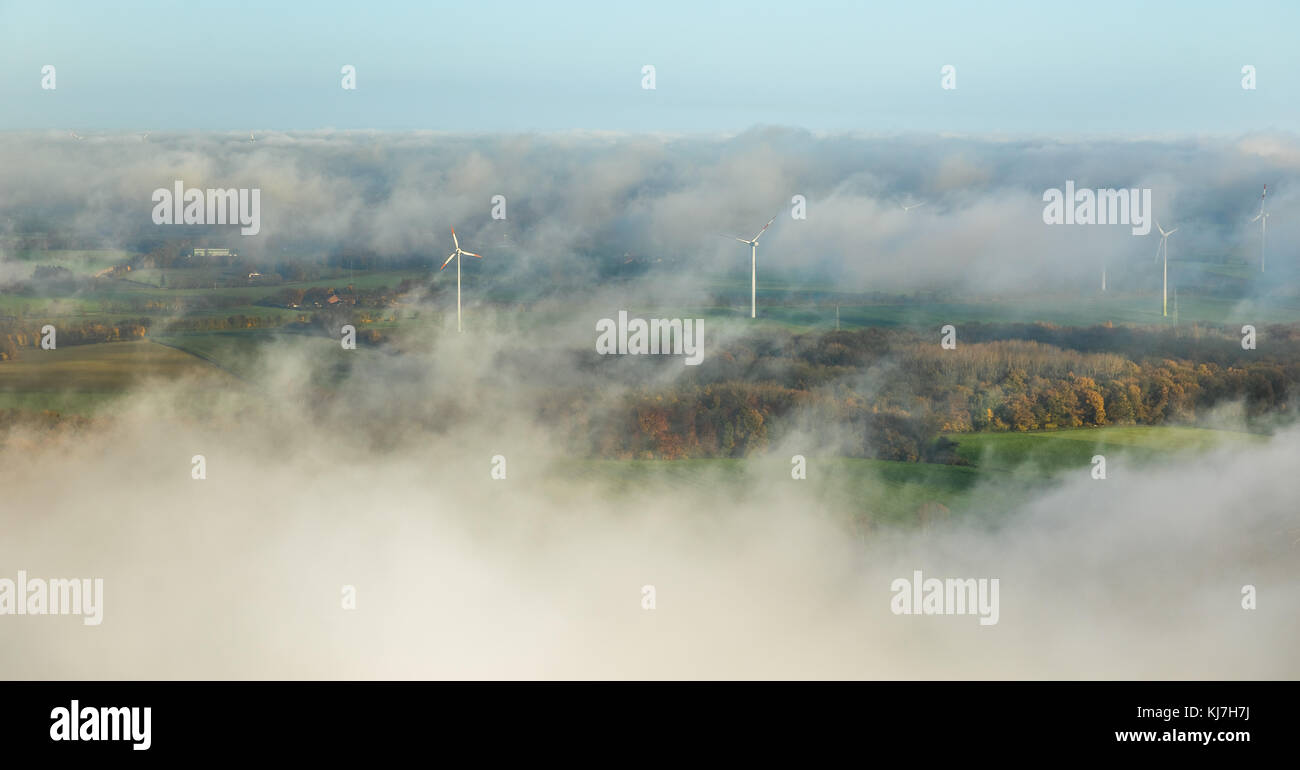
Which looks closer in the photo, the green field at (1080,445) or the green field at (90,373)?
the green field at (1080,445)

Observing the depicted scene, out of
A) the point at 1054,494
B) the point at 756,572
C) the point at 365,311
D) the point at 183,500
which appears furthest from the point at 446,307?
the point at 1054,494

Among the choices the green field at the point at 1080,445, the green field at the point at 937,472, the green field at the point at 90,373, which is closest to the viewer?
the green field at the point at 937,472

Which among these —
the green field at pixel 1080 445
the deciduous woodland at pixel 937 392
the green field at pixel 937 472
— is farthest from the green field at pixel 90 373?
the green field at pixel 1080 445

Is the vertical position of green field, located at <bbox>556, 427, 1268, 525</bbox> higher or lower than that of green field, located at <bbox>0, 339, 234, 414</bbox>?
lower

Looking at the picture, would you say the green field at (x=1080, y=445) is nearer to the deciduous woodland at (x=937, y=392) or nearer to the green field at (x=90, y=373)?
the deciduous woodland at (x=937, y=392)

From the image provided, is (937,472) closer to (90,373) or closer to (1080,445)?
(1080,445)

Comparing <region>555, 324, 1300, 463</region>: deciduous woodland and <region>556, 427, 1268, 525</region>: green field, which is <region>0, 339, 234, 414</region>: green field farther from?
<region>556, 427, 1268, 525</region>: green field

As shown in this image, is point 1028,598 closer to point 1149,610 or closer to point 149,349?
point 1149,610

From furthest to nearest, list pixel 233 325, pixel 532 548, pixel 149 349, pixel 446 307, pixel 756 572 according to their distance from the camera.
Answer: pixel 446 307 < pixel 233 325 < pixel 149 349 < pixel 532 548 < pixel 756 572

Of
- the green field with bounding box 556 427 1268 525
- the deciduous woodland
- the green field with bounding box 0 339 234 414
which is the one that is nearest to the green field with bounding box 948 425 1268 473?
the green field with bounding box 556 427 1268 525

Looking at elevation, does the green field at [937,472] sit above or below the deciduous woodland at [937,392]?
below

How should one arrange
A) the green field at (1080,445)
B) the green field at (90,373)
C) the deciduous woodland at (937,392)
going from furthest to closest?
the green field at (90,373), the deciduous woodland at (937,392), the green field at (1080,445)
